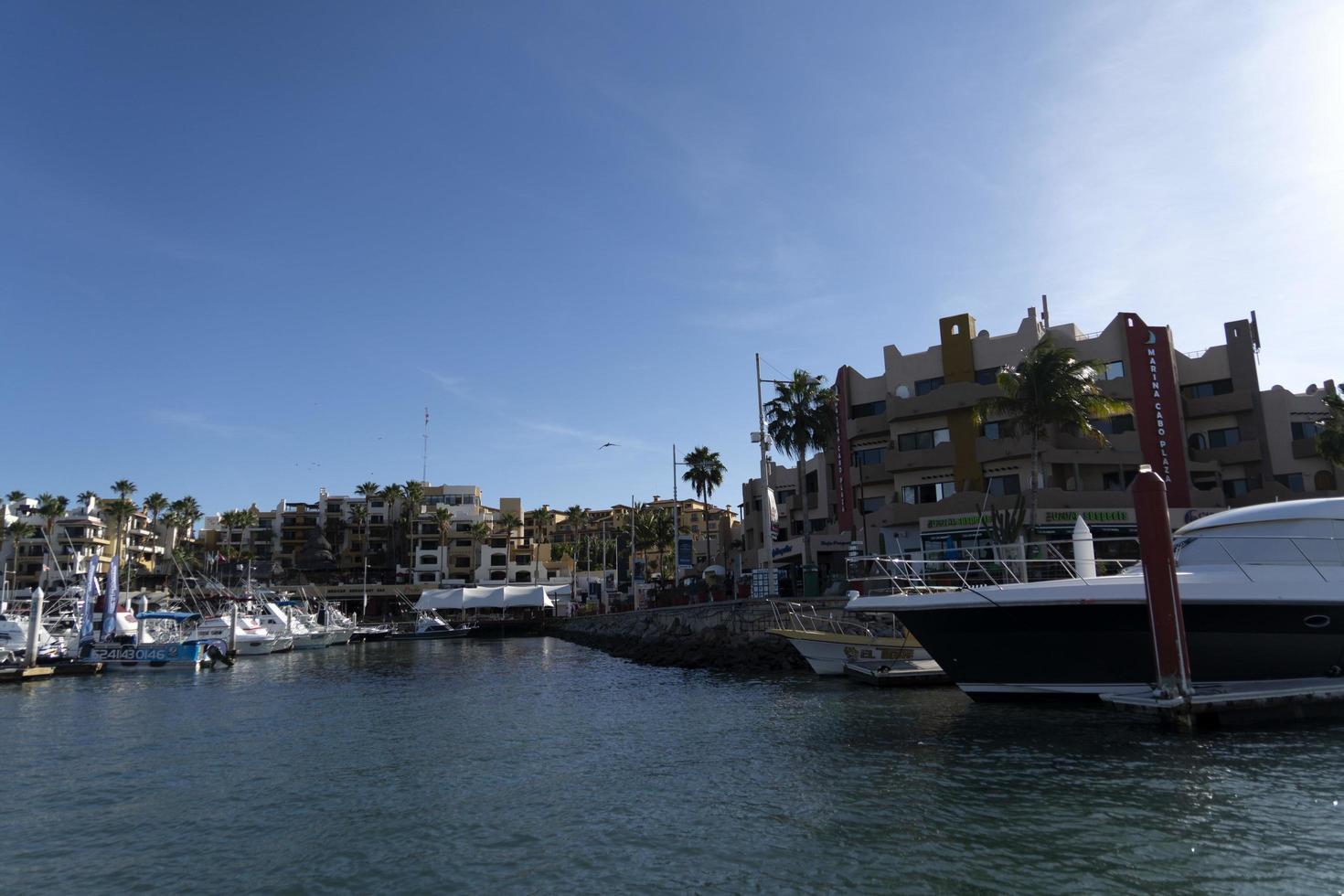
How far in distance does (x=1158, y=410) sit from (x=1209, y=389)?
18.0 feet

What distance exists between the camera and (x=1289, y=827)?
10.8 meters

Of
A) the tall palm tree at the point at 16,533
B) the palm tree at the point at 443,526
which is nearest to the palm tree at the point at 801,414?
the palm tree at the point at 443,526

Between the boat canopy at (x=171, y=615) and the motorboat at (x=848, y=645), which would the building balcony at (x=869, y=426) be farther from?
the boat canopy at (x=171, y=615)

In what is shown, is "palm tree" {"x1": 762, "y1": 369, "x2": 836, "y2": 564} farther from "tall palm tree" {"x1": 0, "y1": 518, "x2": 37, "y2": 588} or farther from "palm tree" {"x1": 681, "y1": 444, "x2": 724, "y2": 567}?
"tall palm tree" {"x1": 0, "y1": 518, "x2": 37, "y2": 588}

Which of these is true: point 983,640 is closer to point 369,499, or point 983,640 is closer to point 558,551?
point 558,551

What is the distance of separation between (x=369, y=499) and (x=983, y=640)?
368ft

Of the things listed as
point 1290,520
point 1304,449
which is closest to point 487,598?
point 1304,449

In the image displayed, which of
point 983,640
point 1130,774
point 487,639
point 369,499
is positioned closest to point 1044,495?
point 983,640

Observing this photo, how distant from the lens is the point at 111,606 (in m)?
50.6

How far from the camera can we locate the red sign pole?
16.5 meters

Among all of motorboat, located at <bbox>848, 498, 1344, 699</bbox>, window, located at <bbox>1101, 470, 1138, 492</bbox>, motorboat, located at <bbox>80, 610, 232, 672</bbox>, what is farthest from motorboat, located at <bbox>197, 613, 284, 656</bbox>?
window, located at <bbox>1101, 470, 1138, 492</bbox>

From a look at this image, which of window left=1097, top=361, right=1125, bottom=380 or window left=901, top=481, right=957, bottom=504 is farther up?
window left=1097, top=361, right=1125, bottom=380

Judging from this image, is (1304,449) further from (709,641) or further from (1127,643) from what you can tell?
(1127,643)

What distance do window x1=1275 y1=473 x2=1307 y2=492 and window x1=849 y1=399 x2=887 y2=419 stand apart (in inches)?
807
